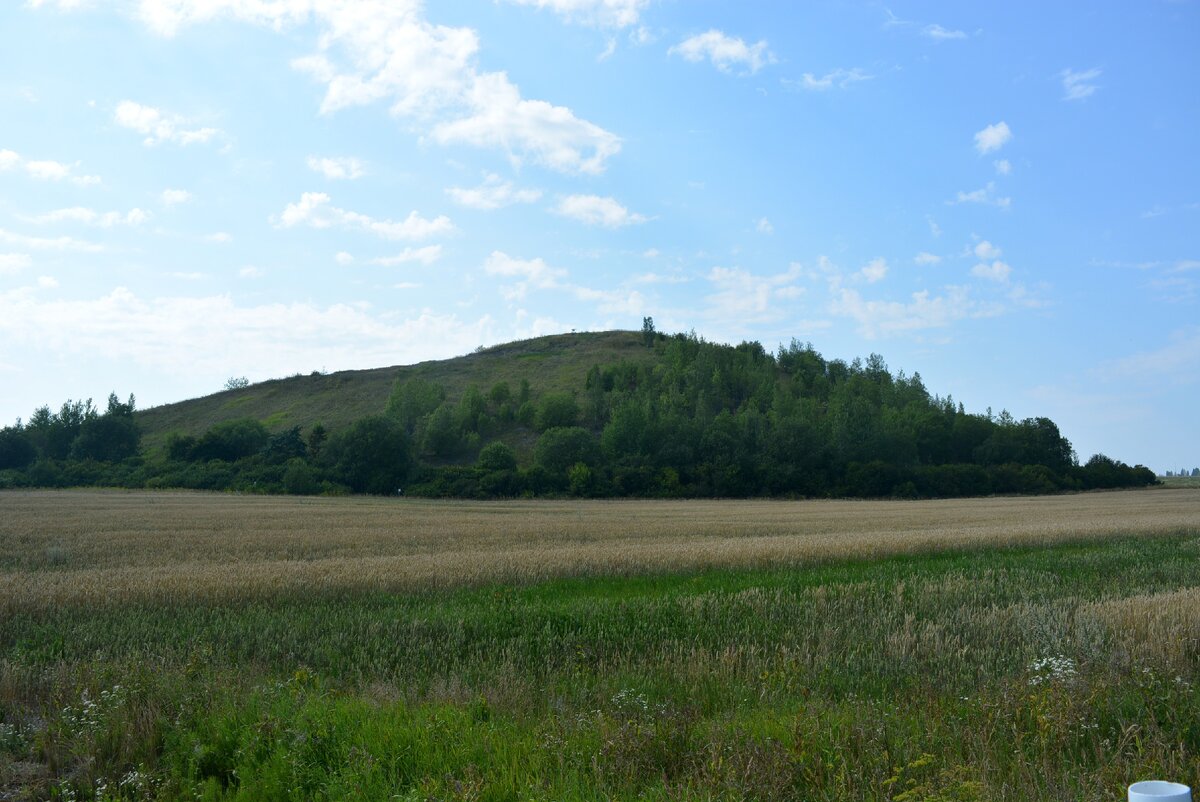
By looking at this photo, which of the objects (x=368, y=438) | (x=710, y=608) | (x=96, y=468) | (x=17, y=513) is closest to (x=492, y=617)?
(x=710, y=608)

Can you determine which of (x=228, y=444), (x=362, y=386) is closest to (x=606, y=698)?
(x=228, y=444)

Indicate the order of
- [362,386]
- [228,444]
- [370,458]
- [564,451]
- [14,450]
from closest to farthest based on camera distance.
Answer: [370,458] → [564,451] → [228,444] → [14,450] → [362,386]

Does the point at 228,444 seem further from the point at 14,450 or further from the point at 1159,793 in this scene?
the point at 1159,793

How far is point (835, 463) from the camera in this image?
88938 mm

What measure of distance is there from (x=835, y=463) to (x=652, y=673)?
→ 84.0m

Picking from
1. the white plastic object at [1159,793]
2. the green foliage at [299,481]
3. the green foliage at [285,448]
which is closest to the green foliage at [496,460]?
the green foliage at [299,481]

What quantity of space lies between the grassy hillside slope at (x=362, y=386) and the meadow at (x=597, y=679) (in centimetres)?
10326

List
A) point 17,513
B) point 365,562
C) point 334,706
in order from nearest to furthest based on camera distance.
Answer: point 334,706, point 365,562, point 17,513

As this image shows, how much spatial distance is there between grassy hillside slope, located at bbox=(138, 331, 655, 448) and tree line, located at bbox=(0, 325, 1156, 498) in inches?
372

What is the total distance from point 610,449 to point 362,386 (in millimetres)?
64636

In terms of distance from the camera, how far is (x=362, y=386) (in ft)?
446

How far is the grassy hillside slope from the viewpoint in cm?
12275

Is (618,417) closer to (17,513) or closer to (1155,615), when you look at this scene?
(17,513)

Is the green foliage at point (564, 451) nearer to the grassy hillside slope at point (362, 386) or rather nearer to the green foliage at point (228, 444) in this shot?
the green foliage at point (228, 444)
